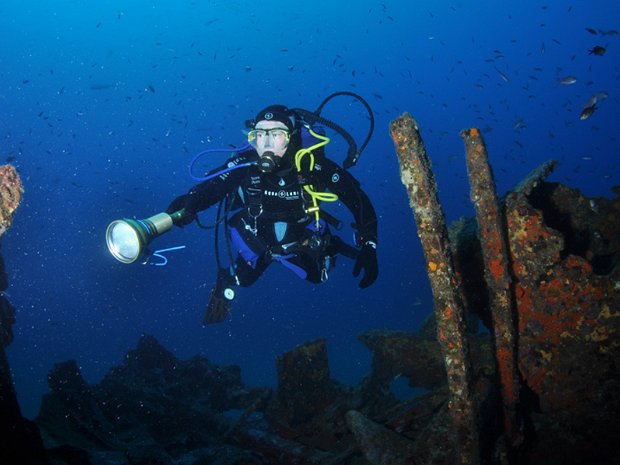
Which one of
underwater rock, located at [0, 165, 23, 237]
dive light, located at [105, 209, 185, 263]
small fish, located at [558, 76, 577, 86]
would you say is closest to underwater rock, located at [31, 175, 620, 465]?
dive light, located at [105, 209, 185, 263]

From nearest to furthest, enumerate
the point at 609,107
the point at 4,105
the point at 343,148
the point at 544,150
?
the point at 4,105
the point at 343,148
the point at 544,150
the point at 609,107

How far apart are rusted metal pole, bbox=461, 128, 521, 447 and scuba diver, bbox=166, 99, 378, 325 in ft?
9.44

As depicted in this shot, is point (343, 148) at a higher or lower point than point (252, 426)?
higher

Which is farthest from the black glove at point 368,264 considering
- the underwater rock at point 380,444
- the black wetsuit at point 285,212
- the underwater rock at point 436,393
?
the underwater rock at point 380,444

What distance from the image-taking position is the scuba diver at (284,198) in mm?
5746

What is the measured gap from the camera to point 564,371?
9.32 ft

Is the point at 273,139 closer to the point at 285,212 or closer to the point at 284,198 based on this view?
the point at 284,198

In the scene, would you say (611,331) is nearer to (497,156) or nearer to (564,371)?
(564,371)

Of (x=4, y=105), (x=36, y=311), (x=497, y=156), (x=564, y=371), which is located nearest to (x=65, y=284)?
(x=36, y=311)

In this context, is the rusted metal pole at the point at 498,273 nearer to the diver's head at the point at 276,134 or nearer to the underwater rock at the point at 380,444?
the underwater rock at the point at 380,444

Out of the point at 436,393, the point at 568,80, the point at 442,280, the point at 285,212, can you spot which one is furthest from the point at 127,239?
the point at 568,80

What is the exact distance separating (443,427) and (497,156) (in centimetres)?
12887

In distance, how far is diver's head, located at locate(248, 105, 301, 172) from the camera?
19.0 feet

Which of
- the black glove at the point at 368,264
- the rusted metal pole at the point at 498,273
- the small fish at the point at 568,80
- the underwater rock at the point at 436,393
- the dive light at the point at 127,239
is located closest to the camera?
the rusted metal pole at the point at 498,273
